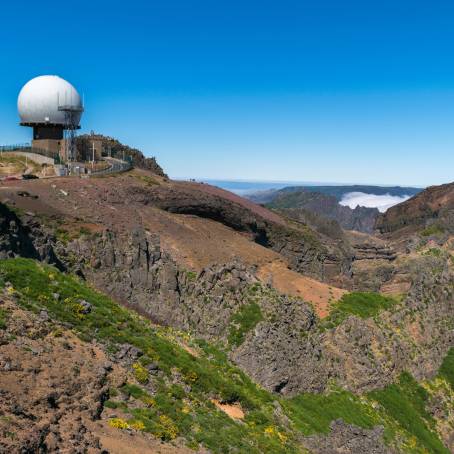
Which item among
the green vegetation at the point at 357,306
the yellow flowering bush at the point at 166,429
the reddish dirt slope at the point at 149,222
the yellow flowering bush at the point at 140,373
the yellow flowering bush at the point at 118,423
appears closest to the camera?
the yellow flowering bush at the point at 118,423

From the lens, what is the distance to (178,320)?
43.7 metres

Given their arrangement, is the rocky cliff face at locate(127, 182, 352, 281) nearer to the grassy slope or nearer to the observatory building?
the observatory building

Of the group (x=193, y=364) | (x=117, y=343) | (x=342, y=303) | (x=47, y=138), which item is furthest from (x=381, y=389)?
(x=47, y=138)

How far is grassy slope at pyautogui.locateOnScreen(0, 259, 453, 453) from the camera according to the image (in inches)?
862

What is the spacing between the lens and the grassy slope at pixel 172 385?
2191 centimetres

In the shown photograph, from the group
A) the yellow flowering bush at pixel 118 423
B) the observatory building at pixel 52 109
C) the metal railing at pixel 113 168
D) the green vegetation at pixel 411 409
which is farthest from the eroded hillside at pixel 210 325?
the observatory building at pixel 52 109

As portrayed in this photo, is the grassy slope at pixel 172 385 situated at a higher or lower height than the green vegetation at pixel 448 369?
higher

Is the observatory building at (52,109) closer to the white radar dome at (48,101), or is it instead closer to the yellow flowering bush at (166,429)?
the white radar dome at (48,101)

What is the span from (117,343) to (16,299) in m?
4.67

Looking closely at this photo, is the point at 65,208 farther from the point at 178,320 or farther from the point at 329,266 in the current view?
the point at 329,266

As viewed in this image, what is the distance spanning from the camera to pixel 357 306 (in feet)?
162

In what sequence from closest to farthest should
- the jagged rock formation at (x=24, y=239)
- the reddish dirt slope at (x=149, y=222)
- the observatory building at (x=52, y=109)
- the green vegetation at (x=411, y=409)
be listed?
the jagged rock formation at (x=24, y=239)
the green vegetation at (x=411, y=409)
the reddish dirt slope at (x=149, y=222)
the observatory building at (x=52, y=109)

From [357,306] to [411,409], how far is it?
9290 mm

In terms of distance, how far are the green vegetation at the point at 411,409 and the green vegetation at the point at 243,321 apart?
10.3 m
